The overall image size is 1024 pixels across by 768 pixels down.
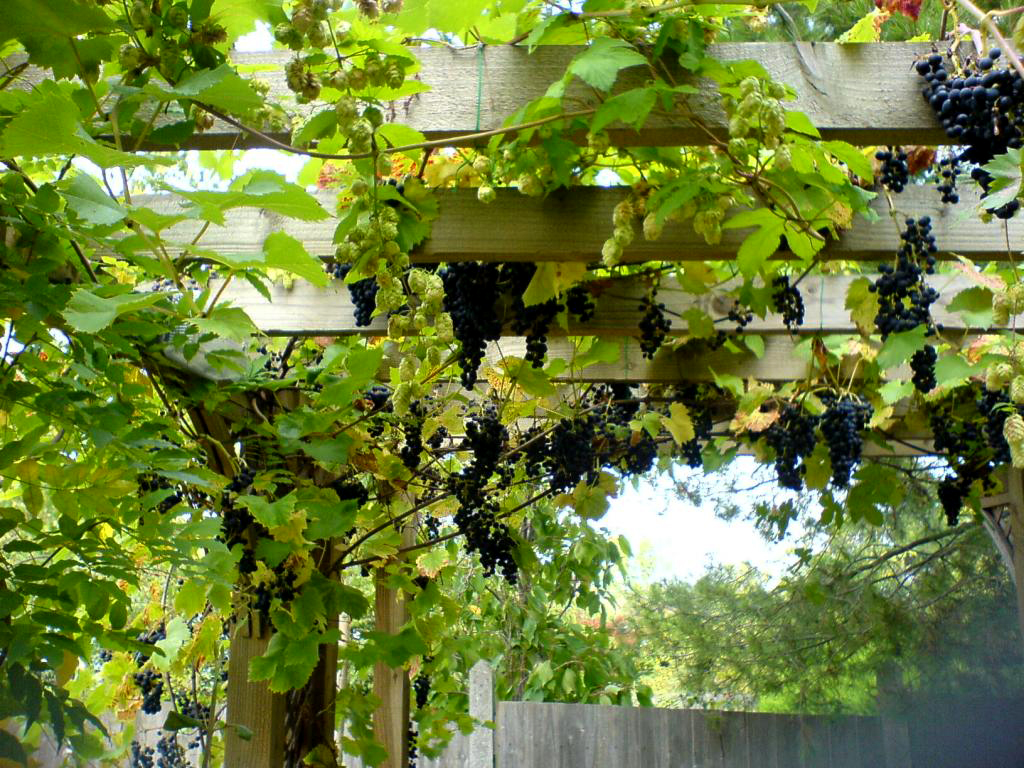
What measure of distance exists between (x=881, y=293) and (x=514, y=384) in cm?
106

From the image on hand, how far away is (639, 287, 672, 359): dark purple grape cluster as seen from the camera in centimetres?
289

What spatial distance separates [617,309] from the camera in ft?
9.84

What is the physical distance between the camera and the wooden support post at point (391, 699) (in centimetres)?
371

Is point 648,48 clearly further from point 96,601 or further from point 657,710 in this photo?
point 657,710

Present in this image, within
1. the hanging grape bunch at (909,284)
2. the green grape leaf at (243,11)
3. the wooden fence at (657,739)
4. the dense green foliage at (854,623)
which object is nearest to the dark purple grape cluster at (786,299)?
the hanging grape bunch at (909,284)

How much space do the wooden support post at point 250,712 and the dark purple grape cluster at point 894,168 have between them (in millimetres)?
1779

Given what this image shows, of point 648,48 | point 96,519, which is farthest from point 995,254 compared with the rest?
point 96,519

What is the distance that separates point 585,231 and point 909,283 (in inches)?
29.1

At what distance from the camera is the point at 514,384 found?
3.13 m

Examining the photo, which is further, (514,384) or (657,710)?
(657,710)

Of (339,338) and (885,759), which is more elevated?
(339,338)

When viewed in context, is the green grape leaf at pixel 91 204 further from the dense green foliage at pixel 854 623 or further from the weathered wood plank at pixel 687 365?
the dense green foliage at pixel 854 623

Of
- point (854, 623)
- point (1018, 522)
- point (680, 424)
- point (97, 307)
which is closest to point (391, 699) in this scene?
point (680, 424)

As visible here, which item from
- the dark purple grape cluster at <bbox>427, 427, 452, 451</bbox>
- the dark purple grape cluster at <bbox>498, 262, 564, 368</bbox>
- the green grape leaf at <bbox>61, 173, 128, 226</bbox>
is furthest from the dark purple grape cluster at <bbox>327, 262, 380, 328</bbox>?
the green grape leaf at <bbox>61, 173, 128, 226</bbox>
